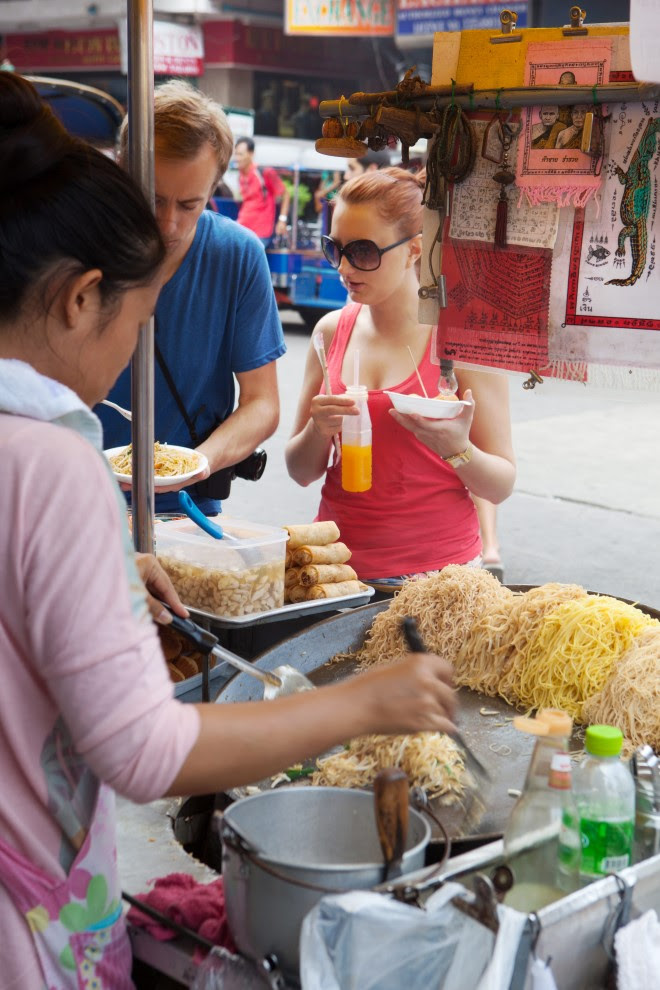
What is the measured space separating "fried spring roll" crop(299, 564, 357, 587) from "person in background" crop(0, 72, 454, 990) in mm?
1236

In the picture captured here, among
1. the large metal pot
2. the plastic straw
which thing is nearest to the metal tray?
the plastic straw

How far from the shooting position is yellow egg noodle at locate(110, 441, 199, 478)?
8.64 feet

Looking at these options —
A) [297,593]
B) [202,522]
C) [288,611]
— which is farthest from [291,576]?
[202,522]

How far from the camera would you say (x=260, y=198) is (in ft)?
46.0

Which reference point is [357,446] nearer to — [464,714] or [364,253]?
[364,253]

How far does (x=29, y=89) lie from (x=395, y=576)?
201 cm

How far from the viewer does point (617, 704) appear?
2066 millimetres

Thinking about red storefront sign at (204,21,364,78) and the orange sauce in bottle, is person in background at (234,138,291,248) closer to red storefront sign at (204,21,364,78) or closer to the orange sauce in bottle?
red storefront sign at (204,21,364,78)

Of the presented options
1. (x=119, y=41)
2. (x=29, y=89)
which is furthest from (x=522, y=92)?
(x=119, y=41)

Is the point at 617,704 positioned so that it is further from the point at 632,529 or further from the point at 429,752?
the point at 632,529

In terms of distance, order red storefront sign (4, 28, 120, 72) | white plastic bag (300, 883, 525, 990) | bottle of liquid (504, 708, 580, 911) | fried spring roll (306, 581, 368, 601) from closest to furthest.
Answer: white plastic bag (300, 883, 525, 990) < bottle of liquid (504, 708, 580, 911) < fried spring roll (306, 581, 368, 601) < red storefront sign (4, 28, 120, 72)

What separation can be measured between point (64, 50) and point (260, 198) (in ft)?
30.9

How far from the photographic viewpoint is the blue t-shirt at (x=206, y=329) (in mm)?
3145

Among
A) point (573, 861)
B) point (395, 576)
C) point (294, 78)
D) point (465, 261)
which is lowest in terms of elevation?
point (395, 576)
